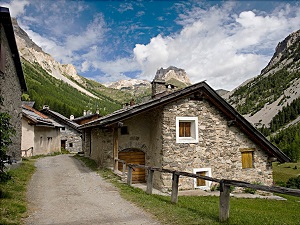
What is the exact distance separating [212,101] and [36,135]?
19.5 meters

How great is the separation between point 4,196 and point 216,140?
34.2 feet

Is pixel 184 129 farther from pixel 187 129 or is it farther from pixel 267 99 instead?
pixel 267 99

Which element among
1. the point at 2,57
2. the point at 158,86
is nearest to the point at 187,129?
the point at 158,86

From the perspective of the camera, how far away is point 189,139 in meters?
14.4

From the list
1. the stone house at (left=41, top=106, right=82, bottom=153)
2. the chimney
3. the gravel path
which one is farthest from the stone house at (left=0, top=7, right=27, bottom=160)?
the stone house at (left=41, top=106, right=82, bottom=153)

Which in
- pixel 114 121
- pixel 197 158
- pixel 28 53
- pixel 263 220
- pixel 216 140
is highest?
pixel 28 53

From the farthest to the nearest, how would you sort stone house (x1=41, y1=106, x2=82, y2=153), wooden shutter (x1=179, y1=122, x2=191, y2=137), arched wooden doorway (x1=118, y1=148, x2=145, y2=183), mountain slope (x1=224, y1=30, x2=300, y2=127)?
1. mountain slope (x1=224, y1=30, x2=300, y2=127)
2. stone house (x1=41, y1=106, x2=82, y2=153)
3. arched wooden doorway (x1=118, y1=148, x2=145, y2=183)
4. wooden shutter (x1=179, y1=122, x2=191, y2=137)

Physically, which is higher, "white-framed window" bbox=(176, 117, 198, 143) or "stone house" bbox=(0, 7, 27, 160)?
"stone house" bbox=(0, 7, 27, 160)

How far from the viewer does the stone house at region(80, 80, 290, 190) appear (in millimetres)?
13875

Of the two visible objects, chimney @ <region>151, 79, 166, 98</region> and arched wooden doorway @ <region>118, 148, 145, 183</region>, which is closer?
arched wooden doorway @ <region>118, 148, 145, 183</region>

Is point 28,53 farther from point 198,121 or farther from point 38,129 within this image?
point 198,121

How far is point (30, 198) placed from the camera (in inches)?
357

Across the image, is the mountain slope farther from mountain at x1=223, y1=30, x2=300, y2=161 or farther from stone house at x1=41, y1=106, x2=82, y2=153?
stone house at x1=41, y1=106, x2=82, y2=153

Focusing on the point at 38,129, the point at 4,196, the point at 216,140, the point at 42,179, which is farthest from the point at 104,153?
the point at 38,129
